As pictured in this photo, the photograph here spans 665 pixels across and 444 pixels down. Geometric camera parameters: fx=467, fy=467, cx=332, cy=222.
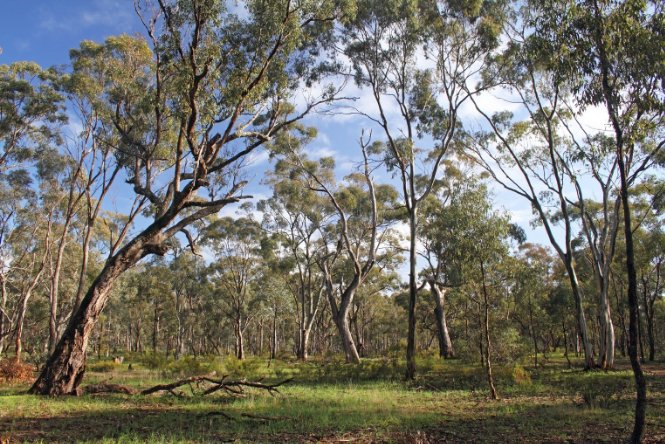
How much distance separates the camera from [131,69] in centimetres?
1702

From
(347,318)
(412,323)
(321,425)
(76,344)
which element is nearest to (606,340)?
(412,323)

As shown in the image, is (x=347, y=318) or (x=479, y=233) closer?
(x=479, y=233)

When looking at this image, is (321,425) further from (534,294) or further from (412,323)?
(534,294)

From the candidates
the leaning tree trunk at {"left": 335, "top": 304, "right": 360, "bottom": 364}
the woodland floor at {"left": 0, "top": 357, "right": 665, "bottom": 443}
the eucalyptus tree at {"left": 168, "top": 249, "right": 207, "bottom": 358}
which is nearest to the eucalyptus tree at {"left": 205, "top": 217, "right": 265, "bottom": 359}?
the eucalyptus tree at {"left": 168, "top": 249, "right": 207, "bottom": 358}

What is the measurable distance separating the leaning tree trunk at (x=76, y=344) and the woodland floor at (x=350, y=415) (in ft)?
2.05

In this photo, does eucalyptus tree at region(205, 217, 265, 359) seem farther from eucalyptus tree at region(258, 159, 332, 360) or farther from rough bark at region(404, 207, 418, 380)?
rough bark at region(404, 207, 418, 380)

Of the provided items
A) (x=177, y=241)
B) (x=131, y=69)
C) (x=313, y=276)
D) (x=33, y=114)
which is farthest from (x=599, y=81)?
(x=313, y=276)

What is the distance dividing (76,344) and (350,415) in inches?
261

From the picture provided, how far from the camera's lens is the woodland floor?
22.4 ft

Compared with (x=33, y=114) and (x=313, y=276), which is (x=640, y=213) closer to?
(x=313, y=276)

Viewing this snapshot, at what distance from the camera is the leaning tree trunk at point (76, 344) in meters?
10.5

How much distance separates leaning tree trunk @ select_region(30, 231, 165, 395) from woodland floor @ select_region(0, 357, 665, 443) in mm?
623

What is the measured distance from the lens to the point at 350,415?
8578 millimetres

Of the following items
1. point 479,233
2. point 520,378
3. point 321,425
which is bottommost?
point 520,378
